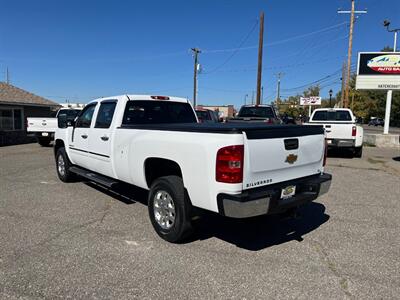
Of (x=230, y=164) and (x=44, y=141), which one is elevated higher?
(x=230, y=164)

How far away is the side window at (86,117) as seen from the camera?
6.45m

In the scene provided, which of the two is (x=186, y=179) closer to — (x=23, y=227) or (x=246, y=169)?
(x=246, y=169)

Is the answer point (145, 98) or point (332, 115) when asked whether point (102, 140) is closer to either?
point (145, 98)

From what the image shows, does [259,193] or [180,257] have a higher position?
[259,193]

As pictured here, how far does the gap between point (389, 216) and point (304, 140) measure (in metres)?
2.50

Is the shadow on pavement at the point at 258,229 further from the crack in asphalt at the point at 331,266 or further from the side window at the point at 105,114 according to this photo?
the side window at the point at 105,114

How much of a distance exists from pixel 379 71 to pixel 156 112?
740 inches

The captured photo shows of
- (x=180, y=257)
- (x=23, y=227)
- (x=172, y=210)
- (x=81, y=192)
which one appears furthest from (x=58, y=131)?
(x=180, y=257)

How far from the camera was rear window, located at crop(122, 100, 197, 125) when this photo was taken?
558 centimetres

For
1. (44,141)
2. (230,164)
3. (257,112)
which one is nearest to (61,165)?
(230,164)

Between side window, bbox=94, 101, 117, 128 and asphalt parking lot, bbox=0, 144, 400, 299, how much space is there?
145cm

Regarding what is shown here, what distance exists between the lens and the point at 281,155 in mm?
3887

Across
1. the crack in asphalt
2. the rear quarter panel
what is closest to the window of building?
the rear quarter panel

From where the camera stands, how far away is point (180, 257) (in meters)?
3.87
